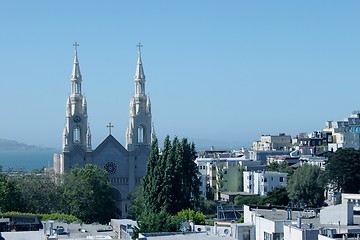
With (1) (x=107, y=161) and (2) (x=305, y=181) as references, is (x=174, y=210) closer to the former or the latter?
(2) (x=305, y=181)

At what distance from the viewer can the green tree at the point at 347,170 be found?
88.8 metres

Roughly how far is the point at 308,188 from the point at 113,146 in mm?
28552

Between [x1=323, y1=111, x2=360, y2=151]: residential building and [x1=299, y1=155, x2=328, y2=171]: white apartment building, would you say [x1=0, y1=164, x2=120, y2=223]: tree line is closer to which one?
[x1=299, y1=155, x2=328, y2=171]: white apartment building

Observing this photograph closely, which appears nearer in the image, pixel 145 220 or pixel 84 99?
pixel 145 220

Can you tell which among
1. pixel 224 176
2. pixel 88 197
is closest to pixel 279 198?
pixel 88 197

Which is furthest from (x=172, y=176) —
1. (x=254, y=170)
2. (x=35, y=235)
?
(x=254, y=170)

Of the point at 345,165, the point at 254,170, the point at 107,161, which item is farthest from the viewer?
the point at 254,170

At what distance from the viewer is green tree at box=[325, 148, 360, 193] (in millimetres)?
88750

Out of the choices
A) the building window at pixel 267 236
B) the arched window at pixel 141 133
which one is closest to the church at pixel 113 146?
the arched window at pixel 141 133

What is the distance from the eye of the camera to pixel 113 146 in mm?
109688

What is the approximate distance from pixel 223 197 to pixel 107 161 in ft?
47.6

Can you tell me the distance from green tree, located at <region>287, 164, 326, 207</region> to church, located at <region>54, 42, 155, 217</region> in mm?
23643

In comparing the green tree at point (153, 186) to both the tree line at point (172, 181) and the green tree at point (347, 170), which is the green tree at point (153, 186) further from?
the green tree at point (347, 170)

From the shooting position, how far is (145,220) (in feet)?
165
